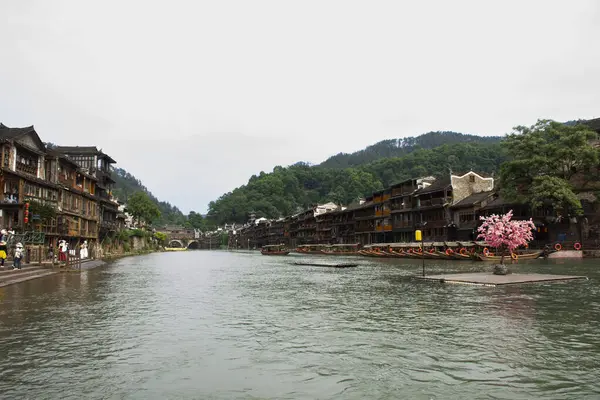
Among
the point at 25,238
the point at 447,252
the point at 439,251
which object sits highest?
the point at 25,238

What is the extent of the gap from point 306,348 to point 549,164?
51029 mm

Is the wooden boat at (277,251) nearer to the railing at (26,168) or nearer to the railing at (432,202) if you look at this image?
the railing at (432,202)

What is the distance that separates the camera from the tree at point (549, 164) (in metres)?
48.4

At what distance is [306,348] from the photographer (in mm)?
9820

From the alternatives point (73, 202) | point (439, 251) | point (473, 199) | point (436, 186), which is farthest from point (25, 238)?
point (436, 186)

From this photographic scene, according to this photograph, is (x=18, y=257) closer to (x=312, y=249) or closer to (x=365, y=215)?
(x=365, y=215)

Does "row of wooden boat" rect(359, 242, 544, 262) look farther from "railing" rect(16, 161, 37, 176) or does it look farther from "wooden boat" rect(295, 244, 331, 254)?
"railing" rect(16, 161, 37, 176)

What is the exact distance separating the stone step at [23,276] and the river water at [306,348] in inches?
301

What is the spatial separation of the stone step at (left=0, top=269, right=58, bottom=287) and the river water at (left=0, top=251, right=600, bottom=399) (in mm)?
7653

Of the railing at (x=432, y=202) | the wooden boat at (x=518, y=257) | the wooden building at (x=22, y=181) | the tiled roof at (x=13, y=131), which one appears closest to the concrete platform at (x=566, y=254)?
the wooden boat at (x=518, y=257)

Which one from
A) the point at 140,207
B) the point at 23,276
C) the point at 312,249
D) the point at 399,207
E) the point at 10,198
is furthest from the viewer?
the point at 312,249

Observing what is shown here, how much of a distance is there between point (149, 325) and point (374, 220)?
76.9 m

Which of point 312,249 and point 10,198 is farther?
point 312,249

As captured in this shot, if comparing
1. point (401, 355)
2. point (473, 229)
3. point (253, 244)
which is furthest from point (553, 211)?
point (253, 244)
